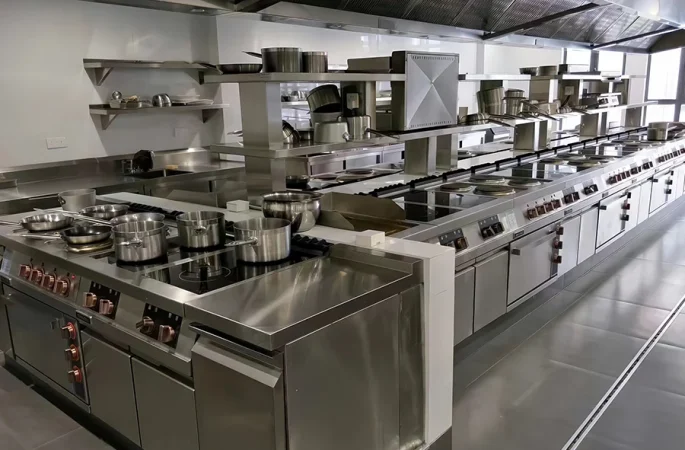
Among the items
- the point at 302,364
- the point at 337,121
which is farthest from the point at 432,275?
the point at 337,121

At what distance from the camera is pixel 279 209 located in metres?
2.11

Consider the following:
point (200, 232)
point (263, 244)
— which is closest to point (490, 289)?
point (263, 244)

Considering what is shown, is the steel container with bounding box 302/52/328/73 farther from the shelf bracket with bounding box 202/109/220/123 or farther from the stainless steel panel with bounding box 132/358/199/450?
the shelf bracket with bounding box 202/109/220/123

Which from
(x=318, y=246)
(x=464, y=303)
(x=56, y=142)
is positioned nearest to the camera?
(x=318, y=246)

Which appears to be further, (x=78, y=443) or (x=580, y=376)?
(x=580, y=376)

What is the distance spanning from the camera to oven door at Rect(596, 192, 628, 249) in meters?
3.88

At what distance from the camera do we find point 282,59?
2256mm

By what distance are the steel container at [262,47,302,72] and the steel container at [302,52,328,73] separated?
0.19ft

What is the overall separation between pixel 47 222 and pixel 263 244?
1.04 meters

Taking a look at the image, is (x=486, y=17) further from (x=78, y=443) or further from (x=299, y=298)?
(x=78, y=443)

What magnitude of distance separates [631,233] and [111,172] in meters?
4.38

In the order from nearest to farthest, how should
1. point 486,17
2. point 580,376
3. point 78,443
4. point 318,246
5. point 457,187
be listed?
1. point 318,246
2. point 78,443
3. point 580,376
4. point 457,187
5. point 486,17

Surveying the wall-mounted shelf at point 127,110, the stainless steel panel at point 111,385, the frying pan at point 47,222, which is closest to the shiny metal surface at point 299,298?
the stainless steel panel at point 111,385

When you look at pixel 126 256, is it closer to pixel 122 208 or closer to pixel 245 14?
pixel 122 208
